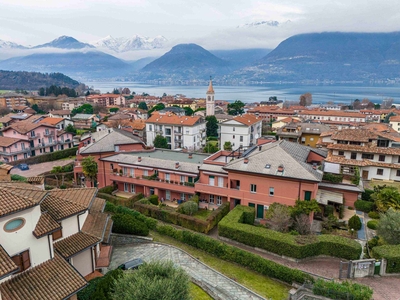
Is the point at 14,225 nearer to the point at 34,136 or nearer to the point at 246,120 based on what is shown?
the point at 34,136

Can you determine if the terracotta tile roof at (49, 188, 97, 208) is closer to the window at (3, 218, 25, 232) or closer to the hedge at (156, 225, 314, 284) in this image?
the window at (3, 218, 25, 232)

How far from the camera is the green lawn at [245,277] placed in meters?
20.0

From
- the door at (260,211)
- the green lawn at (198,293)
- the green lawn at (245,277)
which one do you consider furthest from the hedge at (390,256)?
the green lawn at (198,293)

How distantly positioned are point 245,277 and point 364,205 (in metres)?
18.6

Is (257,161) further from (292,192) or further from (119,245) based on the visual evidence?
(119,245)

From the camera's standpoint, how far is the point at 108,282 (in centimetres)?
1571

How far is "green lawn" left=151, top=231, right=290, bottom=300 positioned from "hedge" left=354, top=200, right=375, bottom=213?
16905 millimetres

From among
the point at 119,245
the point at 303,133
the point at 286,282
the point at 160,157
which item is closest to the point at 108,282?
the point at 119,245

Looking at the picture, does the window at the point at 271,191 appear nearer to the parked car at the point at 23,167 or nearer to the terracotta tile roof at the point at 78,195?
the terracotta tile roof at the point at 78,195

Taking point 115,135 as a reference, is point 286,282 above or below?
below

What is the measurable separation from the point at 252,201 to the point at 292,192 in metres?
4.46

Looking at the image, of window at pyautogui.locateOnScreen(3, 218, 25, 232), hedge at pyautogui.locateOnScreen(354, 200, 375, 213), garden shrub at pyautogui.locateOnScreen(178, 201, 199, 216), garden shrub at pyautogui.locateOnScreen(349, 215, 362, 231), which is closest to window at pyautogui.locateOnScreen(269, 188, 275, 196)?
garden shrub at pyautogui.locateOnScreen(349, 215, 362, 231)

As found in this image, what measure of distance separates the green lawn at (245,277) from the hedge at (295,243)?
3.11 metres

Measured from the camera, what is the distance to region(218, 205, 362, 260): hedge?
22.9 meters
